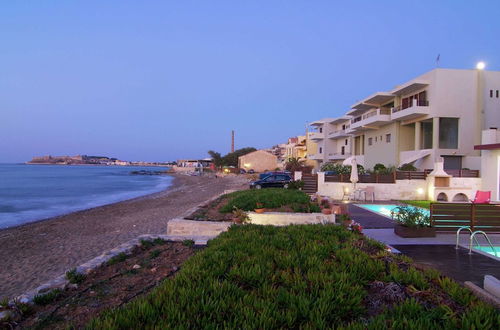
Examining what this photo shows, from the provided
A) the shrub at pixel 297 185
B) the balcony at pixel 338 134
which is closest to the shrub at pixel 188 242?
the shrub at pixel 297 185

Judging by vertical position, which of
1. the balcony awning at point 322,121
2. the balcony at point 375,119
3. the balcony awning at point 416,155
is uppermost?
the balcony awning at point 322,121

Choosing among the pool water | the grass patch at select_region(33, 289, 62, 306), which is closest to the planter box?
the pool water

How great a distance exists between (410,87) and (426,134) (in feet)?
13.9

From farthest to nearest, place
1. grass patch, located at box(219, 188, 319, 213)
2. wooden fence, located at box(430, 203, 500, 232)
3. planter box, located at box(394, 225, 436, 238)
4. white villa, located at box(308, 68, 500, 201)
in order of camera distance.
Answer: white villa, located at box(308, 68, 500, 201), grass patch, located at box(219, 188, 319, 213), wooden fence, located at box(430, 203, 500, 232), planter box, located at box(394, 225, 436, 238)

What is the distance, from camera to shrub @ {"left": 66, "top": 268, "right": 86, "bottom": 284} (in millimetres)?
4482

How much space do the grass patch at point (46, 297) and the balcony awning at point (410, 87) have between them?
89.6ft

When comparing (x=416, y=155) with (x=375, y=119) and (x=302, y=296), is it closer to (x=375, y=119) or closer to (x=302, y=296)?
(x=375, y=119)

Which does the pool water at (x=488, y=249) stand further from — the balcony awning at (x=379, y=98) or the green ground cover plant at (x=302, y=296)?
the balcony awning at (x=379, y=98)

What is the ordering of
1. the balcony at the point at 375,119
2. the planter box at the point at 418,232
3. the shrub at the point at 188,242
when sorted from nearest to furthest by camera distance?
the shrub at the point at 188,242
the planter box at the point at 418,232
the balcony at the point at 375,119

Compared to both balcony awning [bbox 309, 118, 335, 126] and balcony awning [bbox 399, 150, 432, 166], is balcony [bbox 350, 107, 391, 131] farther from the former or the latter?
balcony awning [bbox 309, 118, 335, 126]

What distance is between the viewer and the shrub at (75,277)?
4.48 metres

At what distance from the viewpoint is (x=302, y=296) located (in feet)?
9.87

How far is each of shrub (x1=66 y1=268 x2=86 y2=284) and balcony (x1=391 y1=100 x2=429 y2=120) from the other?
82.9 feet

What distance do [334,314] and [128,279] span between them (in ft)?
10.5
